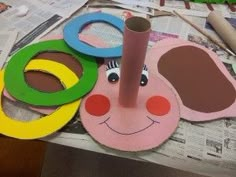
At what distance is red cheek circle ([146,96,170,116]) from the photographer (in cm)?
54

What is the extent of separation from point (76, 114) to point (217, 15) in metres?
0.46

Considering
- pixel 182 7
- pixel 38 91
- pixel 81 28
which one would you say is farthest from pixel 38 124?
pixel 182 7

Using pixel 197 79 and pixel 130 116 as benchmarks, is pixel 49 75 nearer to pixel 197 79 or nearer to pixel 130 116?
pixel 130 116

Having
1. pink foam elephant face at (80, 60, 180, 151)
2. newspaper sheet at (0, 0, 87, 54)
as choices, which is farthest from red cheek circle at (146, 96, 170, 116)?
newspaper sheet at (0, 0, 87, 54)

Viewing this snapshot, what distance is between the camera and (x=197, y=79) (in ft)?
1.98

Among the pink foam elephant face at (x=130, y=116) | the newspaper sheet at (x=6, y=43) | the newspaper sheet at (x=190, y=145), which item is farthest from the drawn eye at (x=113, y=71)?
the newspaper sheet at (x=6, y=43)

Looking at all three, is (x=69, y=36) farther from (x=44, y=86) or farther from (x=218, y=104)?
(x=218, y=104)

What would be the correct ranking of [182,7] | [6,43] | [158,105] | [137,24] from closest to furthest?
[137,24]
[158,105]
[6,43]
[182,7]

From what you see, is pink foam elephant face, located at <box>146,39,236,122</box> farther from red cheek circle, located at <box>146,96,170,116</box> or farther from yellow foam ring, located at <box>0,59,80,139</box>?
yellow foam ring, located at <box>0,59,80,139</box>

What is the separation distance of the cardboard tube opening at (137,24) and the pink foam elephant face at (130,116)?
0.52 feet

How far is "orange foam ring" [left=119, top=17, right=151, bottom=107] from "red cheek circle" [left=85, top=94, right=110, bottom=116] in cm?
3

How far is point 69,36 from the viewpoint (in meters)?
0.64

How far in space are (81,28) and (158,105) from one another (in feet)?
0.93

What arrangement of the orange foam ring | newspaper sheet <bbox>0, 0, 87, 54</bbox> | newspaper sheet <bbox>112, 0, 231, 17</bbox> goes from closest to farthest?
the orange foam ring
newspaper sheet <bbox>0, 0, 87, 54</bbox>
newspaper sheet <bbox>112, 0, 231, 17</bbox>
